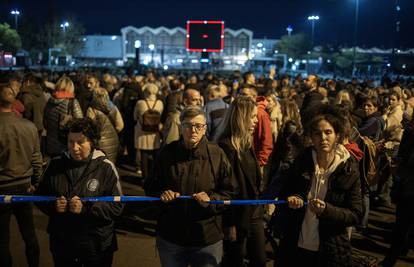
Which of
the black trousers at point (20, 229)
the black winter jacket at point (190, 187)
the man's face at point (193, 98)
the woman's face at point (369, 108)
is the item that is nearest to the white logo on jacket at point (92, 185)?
the black winter jacket at point (190, 187)

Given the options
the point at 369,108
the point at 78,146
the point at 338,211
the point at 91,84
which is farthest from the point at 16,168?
the point at 369,108

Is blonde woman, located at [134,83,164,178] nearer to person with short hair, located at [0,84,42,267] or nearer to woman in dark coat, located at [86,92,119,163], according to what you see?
woman in dark coat, located at [86,92,119,163]

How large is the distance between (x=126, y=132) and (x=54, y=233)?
7287 mm

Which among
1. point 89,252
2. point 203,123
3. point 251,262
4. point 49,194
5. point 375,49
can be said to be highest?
point 375,49

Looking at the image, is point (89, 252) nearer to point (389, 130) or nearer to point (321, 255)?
point (321, 255)

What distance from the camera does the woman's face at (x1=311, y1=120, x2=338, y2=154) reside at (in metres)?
3.27

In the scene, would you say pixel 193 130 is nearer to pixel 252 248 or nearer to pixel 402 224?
pixel 252 248

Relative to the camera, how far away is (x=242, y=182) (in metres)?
3.93

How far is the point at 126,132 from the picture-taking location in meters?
10.6

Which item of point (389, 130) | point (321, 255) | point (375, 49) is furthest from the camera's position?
point (375, 49)

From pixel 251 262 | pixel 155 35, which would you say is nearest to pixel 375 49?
pixel 155 35

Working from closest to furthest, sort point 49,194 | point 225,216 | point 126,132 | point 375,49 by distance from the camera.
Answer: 1. point 49,194
2. point 225,216
3. point 126,132
4. point 375,49

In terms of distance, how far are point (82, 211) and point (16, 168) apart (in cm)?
133

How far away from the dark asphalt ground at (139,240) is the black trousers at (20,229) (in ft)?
2.40
